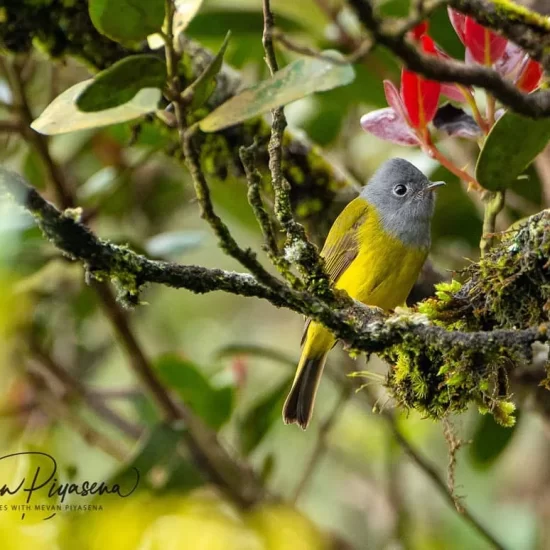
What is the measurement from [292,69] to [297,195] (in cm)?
124

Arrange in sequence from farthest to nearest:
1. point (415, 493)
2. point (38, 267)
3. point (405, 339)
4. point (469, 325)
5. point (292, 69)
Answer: point (415, 493) → point (38, 267) → point (469, 325) → point (405, 339) → point (292, 69)

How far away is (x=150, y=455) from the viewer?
2195mm

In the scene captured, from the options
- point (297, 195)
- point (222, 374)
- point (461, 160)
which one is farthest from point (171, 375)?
point (461, 160)

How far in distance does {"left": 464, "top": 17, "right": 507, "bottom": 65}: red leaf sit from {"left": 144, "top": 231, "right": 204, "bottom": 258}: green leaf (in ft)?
4.41

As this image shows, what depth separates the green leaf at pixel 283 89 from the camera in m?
1.07

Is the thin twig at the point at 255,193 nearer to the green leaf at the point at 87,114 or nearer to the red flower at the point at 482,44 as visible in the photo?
the green leaf at the point at 87,114

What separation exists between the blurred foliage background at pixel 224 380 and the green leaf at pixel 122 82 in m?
0.38

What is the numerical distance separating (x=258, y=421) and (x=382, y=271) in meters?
0.65

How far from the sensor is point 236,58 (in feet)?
9.21

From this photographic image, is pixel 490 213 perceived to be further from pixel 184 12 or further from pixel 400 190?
pixel 400 190

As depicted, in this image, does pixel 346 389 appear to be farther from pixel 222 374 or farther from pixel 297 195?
pixel 297 195

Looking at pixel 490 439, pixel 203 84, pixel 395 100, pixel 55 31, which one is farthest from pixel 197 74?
pixel 490 439
